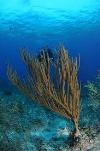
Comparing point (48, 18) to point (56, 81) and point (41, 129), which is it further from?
point (56, 81)

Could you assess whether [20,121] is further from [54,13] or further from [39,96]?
[54,13]

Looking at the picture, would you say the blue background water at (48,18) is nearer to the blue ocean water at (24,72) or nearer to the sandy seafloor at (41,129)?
the blue ocean water at (24,72)

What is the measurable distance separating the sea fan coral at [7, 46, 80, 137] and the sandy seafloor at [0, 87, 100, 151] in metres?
1.02

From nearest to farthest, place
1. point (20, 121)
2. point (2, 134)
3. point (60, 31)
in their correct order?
point (2, 134) < point (20, 121) < point (60, 31)

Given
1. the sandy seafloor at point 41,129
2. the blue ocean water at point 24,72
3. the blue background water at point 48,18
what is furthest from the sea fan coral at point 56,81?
the blue background water at point 48,18

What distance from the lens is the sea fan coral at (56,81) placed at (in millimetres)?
6758

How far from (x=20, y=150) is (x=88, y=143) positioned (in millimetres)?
1804

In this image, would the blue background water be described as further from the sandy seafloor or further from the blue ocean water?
the sandy seafloor

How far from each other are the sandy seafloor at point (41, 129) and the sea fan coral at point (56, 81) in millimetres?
1024

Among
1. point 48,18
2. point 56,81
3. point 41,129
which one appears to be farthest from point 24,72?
point 48,18

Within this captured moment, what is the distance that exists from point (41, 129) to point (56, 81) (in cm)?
242

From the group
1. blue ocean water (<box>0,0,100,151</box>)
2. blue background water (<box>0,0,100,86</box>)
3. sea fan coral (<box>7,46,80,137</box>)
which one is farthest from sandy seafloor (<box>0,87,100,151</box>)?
blue background water (<box>0,0,100,86</box>)

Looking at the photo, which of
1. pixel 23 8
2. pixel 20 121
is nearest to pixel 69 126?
pixel 20 121

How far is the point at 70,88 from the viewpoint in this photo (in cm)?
696
